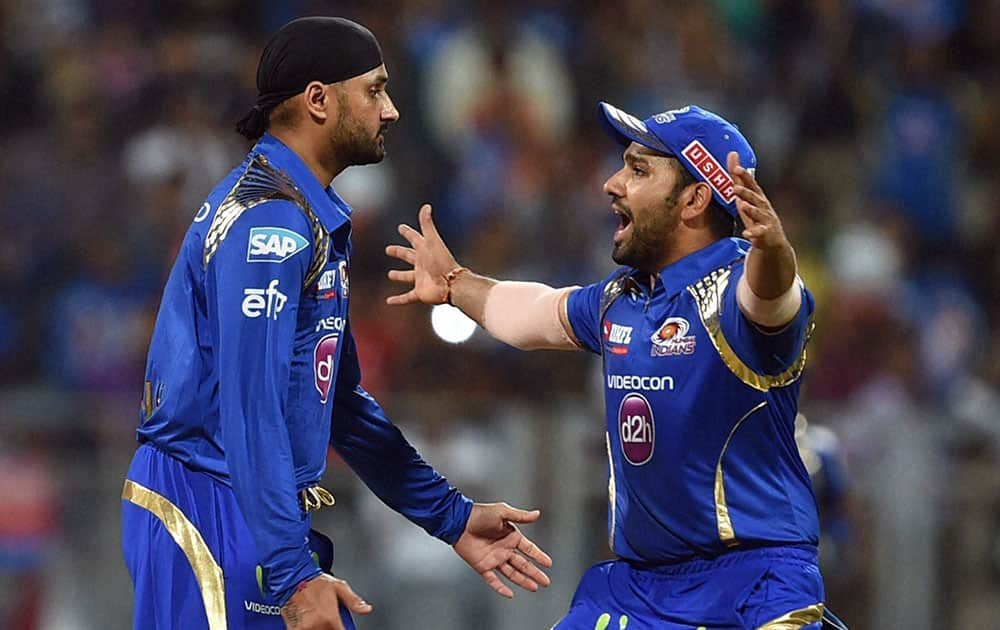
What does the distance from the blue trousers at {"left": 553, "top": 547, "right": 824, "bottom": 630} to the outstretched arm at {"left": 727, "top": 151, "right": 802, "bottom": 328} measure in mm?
700

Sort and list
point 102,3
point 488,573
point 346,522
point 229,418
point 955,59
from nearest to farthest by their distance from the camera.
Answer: point 229,418 < point 488,573 < point 346,522 < point 102,3 < point 955,59

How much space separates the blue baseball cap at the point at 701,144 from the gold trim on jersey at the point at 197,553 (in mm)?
1796

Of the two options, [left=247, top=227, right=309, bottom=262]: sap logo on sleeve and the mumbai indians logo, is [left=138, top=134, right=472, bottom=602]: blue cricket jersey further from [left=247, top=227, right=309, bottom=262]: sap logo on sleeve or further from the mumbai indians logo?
the mumbai indians logo

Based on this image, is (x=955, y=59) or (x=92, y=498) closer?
(x=92, y=498)

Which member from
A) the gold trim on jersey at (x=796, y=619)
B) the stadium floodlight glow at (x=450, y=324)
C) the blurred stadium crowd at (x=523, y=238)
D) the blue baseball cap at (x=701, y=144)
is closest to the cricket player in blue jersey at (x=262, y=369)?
the blue baseball cap at (x=701, y=144)

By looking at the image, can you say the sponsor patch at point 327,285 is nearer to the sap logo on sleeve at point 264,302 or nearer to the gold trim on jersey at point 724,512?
the sap logo on sleeve at point 264,302

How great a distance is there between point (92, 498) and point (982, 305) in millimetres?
6363

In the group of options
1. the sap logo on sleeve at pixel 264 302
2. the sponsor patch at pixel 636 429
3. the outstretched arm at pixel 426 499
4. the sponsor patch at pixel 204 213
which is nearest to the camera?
the sap logo on sleeve at pixel 264 302

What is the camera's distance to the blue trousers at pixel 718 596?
15.8ft

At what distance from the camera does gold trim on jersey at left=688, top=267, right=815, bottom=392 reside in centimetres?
490

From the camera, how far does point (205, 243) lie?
15.2 feet

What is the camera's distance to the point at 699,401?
4953mm

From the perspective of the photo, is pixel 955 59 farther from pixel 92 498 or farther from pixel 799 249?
pixel 92 498

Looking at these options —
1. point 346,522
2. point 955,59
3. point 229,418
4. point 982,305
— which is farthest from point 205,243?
point 955,59
